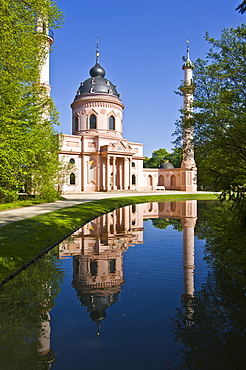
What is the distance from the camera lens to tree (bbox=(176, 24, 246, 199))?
12.3 m

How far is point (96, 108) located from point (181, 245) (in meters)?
50.2

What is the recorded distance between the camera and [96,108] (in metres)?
57.1

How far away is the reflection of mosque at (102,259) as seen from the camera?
5434 millimetres

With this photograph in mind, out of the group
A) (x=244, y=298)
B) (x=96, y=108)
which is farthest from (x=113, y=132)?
(x=244, y=298)

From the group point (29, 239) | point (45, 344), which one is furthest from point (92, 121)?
point (45, 344)

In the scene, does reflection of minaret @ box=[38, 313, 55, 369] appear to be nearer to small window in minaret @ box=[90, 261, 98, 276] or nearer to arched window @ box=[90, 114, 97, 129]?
small window in minaret @ box=[90, 261, 98, 276]

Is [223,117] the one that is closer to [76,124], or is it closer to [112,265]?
[112,265]

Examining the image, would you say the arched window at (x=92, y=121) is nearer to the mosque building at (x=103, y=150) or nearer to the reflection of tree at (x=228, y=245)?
the mosque building at (x=103, y=150)

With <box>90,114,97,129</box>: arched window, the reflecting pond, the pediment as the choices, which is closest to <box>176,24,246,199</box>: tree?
the reflecting pond

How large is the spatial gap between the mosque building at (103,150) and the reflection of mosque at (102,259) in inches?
1444

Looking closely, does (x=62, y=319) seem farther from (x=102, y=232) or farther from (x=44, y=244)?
(x=102, y=232)

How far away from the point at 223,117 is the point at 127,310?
10576mm

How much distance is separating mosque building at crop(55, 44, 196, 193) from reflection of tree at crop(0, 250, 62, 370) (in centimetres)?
4199

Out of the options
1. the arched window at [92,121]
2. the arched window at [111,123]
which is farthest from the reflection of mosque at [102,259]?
the arched window at [111,123]
